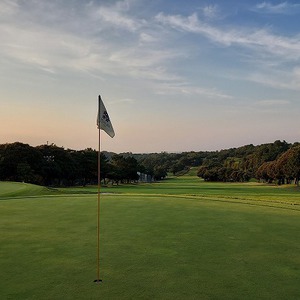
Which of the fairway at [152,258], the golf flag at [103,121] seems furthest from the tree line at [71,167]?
the golf flag at [103,121]

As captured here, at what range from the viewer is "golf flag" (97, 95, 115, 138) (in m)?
7.67

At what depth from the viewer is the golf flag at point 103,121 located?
767 centimetres

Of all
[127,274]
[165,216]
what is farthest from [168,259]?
[165,216]

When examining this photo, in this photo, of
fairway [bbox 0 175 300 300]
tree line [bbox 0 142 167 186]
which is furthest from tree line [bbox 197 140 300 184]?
fairway [bbox 0 175 300 300]

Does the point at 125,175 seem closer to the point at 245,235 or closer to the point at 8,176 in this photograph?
the point at 8,176

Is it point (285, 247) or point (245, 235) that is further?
point (245, 235)

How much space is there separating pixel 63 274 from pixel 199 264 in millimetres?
2488

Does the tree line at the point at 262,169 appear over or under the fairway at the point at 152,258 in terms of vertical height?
over

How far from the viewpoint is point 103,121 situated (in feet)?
25.7

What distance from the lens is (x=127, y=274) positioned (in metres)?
6.61

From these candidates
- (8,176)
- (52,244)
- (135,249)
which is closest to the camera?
(135,249)

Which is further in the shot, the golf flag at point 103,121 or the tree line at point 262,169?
the tree line at point 262,169

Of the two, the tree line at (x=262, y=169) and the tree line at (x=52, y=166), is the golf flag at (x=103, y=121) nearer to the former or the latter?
the tree line at (x=52, y=166)

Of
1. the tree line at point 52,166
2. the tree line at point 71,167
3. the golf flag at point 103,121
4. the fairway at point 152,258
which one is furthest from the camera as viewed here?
the tree line at point 71,167
